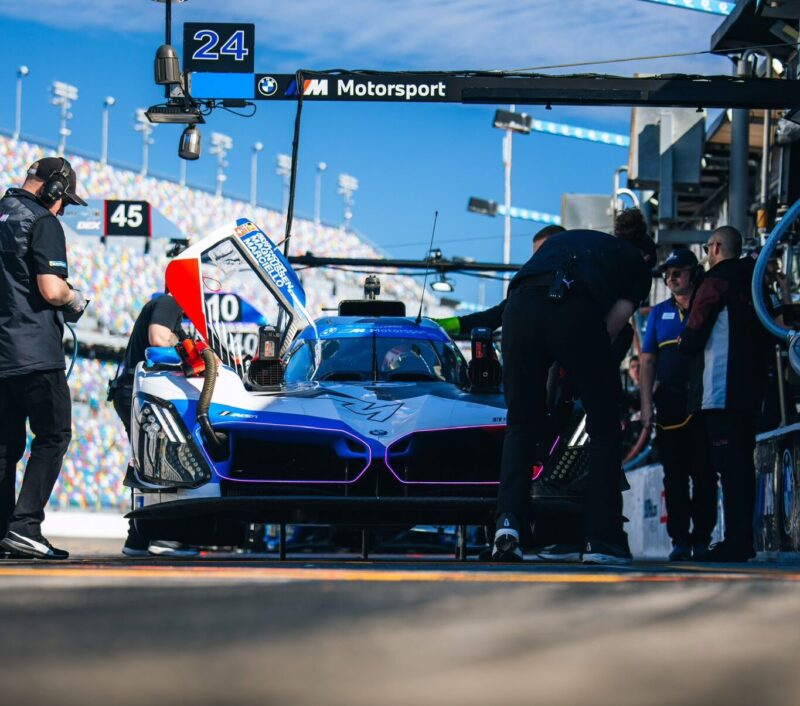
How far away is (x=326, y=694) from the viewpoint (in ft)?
6.27

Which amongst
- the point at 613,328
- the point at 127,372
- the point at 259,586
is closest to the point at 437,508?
the point at 613,328

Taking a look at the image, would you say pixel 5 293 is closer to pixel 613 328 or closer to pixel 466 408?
pixel 466 408

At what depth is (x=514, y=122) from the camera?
36031 millimetres

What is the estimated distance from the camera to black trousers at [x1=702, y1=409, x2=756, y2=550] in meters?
7.38

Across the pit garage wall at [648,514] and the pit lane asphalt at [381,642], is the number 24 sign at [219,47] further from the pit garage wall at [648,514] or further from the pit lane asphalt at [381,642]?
the pit lane asphalt at [381,642]

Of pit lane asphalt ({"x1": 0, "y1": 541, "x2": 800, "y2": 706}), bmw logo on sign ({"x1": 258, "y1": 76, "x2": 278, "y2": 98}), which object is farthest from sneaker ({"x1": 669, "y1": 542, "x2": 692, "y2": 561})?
bmw logo on sign ({"x1": 258, "y1": 76, "x2": 278, "y2": 98})

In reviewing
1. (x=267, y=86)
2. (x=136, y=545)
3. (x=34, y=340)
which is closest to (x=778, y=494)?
(x=136, y=545)

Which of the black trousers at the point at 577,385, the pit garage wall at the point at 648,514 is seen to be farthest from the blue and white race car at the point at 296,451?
the pit garage wall at the point at 648,514

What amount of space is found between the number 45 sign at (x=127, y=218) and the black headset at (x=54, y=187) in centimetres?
1970

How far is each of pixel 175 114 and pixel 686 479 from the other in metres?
7.76

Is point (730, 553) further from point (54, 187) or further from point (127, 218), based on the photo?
point (127, 218)

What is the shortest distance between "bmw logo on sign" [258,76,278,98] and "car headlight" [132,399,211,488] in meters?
6.78

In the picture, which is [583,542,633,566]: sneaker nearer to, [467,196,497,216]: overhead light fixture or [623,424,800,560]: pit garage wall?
[623,424,800,560]: pit garage wall

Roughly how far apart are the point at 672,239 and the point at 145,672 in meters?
14.2
